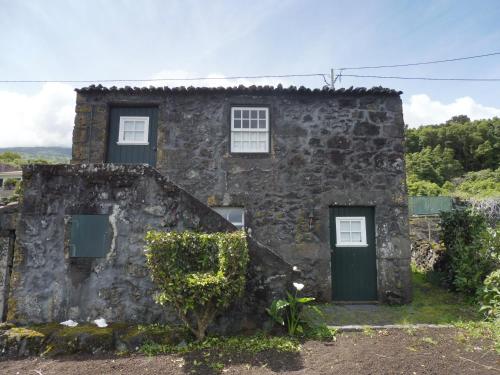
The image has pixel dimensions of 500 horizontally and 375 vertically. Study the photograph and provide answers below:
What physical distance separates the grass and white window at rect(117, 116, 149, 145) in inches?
231

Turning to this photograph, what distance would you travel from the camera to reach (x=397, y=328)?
216 inches

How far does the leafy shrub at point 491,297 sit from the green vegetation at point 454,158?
16.6 meters

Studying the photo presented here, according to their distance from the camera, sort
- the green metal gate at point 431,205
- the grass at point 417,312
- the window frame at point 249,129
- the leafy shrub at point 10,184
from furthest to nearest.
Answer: the leafy shrub at point 10,184, the green metal gate at point 431,205, the window frame at point 249,129, the grass at point 417,312

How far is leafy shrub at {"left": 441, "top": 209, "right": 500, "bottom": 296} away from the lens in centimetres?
742

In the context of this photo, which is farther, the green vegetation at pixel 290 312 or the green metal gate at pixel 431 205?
the green metal gate at pixel 431 205

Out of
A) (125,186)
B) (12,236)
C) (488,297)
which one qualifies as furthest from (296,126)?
(12,236)

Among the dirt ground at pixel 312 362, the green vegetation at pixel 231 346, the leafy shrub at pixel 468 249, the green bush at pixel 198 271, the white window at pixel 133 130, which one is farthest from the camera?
the white window at pixel 133 130

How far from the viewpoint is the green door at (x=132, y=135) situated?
8.52 m

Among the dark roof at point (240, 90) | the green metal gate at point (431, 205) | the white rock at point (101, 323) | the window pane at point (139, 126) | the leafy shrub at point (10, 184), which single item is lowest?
the white rock at point (101, 323)

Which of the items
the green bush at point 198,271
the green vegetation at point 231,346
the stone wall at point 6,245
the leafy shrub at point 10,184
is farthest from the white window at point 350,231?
the leafy shrub at point 10,184

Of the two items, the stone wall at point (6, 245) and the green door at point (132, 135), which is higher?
the green door at point (132, 135)

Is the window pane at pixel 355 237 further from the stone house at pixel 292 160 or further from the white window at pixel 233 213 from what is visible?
the white window at pixel 233 213

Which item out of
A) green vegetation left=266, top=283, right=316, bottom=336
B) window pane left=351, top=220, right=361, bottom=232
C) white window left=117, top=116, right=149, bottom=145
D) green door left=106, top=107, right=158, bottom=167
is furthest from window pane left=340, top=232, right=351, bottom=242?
white window left=117, top=116, right=149, bottom=145

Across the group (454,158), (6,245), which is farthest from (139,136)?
(454,158)
